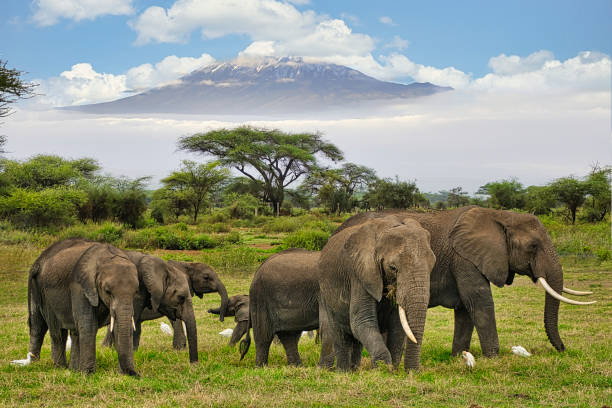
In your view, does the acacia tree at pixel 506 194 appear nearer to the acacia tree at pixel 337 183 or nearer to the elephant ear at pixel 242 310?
the acacia tree at pixel 337 183

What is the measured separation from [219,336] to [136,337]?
214cm

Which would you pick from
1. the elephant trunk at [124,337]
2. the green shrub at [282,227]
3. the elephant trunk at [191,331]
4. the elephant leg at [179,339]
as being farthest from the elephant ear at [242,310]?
the green shrub at [282,227]

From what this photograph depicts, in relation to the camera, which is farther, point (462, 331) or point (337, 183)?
point (337, 183)

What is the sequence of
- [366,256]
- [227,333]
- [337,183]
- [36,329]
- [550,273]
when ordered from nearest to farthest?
[366,256]
[550,273]
[36,329]
[227,333]
[337,183]

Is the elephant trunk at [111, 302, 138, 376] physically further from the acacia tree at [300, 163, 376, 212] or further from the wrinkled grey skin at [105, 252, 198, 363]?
the acacia tree at [300, 163, 376, 212]

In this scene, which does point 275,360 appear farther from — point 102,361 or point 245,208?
point 245,208

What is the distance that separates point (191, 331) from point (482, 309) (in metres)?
4.40

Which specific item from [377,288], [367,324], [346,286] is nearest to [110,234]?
[346,286]

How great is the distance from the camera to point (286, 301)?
9766mm

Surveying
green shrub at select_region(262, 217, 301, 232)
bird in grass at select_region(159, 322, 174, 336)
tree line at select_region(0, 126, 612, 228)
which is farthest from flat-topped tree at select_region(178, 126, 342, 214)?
bird in grass at select_region(159, 322, 174, 336)

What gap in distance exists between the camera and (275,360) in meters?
10.7

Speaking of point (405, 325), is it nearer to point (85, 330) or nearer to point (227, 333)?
point (85, 330)

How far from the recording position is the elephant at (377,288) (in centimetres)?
736

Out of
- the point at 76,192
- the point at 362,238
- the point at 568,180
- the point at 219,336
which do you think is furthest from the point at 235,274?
the point at 568,180
